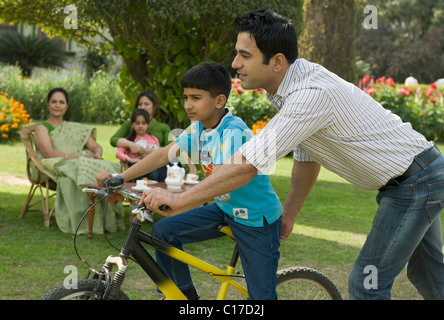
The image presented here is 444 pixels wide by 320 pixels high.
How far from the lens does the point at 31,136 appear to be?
6.83 metres

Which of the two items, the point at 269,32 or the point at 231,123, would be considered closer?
the point at 269,32

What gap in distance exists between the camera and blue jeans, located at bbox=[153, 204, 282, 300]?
290cm

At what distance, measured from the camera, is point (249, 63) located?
2.57 meters

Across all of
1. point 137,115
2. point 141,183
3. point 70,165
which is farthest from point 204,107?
point 137,115

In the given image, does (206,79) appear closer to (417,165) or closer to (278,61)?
(278,61)

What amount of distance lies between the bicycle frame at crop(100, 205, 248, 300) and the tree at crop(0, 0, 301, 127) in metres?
4.42

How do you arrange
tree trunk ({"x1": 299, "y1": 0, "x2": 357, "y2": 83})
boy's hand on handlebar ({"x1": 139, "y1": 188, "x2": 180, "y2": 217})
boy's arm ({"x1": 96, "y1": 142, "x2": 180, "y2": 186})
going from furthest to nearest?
tree trunk ({"x1": 299, "y1": 0, "x2": 357, "y2": 83}) → boy's arm ({"x1": 96, "y1": 142, "x2": 180, "y2": 186}) → boy's hand on handlebar ({"x1": 139, "y1": 188, "x2": 180, "y2": 217})

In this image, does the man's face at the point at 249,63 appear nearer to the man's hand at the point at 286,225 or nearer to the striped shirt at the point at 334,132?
the striped shirt at the point at 334,132

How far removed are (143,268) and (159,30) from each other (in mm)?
5544

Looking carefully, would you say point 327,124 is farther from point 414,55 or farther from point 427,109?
point 414,55

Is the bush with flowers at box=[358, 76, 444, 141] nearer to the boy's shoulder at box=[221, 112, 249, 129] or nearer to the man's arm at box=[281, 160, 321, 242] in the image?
the man's arm at box=[281, 160, 321, 242]

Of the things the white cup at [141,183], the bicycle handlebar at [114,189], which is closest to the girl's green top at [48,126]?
the white cup at [141,183]

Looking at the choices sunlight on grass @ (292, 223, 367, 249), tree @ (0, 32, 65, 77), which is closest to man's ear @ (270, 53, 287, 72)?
sunlight on grass @ (292, 223, 367, 249)

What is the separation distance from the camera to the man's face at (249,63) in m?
2.57
